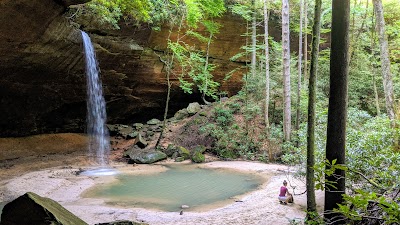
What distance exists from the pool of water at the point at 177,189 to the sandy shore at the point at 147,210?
22.6 inches

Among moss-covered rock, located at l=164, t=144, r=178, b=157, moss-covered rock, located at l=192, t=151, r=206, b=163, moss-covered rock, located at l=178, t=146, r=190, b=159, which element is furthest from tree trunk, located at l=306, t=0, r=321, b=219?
moss-covered rock, located at l=164, t=144, r=178, b=157

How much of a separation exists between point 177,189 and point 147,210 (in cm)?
283

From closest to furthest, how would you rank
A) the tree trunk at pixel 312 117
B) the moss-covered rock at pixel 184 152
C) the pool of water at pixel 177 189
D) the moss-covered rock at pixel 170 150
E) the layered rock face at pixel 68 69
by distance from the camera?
1. the tree trunk at pixel 312 117
2. the pool of water at pixel 177 189
3. the layered rock face at pixel 68 69
4. the moss-covered rock at pixel 184 152
5. the moss-covered rock at pixel 170 150

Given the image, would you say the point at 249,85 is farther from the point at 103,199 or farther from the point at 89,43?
the point at 103,199

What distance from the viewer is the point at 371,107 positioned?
743 inches

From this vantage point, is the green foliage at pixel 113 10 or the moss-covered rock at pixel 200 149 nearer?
the green foliage at pixel 113 10

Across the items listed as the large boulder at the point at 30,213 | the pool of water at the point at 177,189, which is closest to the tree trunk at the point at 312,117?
the pool of water at the point at 177,189

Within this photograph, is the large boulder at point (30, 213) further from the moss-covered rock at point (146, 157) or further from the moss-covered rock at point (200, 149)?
the moss-covered rock at point (200, 149)

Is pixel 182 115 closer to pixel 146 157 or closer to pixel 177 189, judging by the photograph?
pixel 146 157

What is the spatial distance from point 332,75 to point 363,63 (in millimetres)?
16449

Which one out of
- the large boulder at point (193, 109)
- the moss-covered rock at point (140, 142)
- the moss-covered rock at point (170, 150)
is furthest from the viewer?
the large boulder at point (193, 109)

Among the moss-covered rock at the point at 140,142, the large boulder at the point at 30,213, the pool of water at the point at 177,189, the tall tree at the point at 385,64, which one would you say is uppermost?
the tall tree at the point at 385,64

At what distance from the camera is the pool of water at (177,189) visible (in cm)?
917

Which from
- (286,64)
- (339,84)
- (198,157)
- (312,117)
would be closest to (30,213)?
(312,117)
